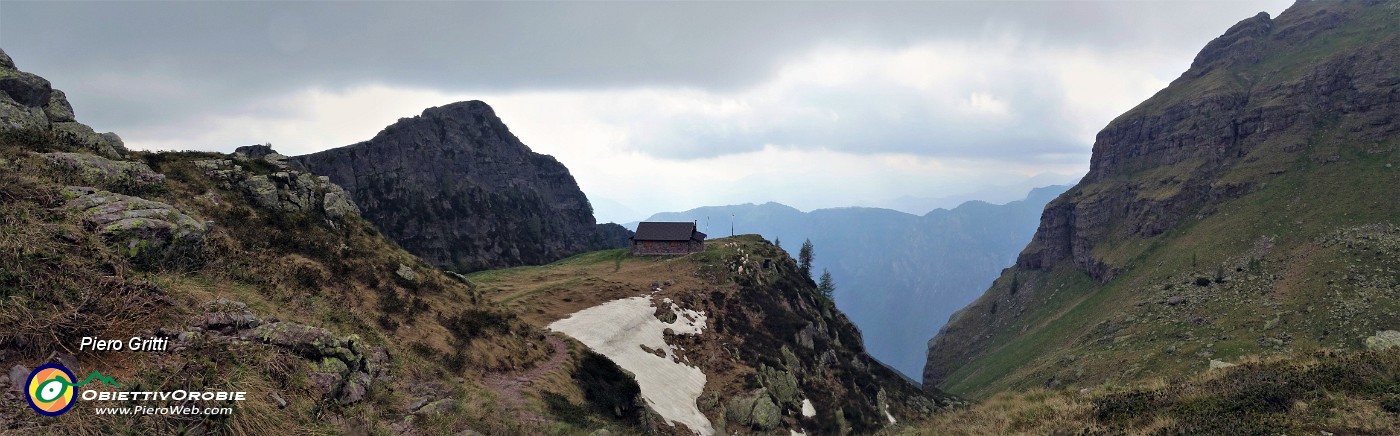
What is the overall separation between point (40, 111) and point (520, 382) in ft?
83.3

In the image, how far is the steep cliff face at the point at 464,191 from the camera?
123 m

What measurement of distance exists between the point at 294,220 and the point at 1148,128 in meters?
195

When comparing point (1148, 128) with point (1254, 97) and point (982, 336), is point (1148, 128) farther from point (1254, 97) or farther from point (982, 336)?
point (982, 336)

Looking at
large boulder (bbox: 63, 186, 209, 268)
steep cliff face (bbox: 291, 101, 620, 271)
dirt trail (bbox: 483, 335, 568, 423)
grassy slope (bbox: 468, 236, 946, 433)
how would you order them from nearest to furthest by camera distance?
large boulder (bbox: 63, 186, 209, 268) < dirt trail (bbox: 483, 335, 568, 423) < grassy slope (bbox: 468, 236, 946, 433) < steep cliff face (bbox: 291, 101, 620, 271)

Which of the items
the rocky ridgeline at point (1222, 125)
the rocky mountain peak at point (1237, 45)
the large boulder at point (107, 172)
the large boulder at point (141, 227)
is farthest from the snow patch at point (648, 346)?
the rocky mountain peak at point (1237, 45)

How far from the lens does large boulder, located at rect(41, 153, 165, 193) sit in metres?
19.5

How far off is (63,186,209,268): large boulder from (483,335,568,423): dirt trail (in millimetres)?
11275

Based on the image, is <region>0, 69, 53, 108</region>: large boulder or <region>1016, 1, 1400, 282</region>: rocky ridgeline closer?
<region>0, 69, 53, 108</region>: large boulder

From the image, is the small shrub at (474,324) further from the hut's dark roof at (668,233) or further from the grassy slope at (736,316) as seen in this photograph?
the hut's dark roof at (668,233)

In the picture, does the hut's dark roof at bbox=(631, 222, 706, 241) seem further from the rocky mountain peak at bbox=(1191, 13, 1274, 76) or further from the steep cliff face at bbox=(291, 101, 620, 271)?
the rocky mountain peak at bbox=(1191, 13, 1274, 76)

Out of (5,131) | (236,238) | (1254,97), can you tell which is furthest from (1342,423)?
(1254,97)

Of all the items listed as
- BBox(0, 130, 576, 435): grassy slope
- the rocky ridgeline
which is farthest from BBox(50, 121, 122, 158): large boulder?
the rocky ridgeline

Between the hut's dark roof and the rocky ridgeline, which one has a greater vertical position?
the rocky ridgeline

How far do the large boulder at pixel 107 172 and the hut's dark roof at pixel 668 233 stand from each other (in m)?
67.5
